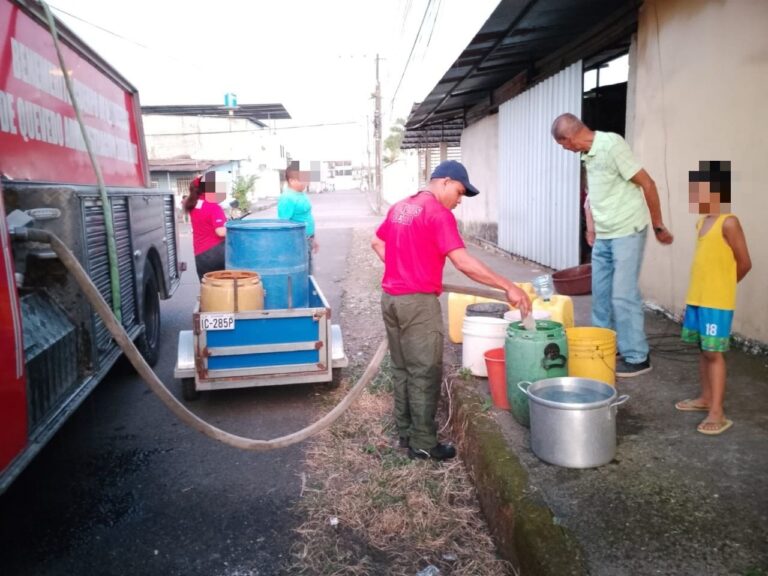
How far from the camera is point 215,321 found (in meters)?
→ 4.74

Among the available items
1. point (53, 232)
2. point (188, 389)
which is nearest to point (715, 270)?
point (53, 232)

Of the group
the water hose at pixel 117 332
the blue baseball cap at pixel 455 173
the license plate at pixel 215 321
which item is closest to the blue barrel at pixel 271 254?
the license plate at pixel 215 321

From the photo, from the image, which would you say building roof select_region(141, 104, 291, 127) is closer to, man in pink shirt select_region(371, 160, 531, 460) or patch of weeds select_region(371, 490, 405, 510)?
man in pink shirt select_region(371, 160, 531, 460)

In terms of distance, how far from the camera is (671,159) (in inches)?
236

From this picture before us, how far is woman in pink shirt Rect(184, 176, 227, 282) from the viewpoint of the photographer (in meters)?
6.50

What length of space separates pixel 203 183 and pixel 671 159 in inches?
179

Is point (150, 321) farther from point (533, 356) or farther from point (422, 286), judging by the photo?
point (533, 356)

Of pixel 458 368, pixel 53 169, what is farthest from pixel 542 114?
pixel 53 169

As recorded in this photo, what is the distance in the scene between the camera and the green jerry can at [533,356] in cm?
366

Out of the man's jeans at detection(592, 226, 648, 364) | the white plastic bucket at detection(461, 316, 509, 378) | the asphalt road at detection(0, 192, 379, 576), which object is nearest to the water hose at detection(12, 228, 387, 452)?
the asphalt road at detection(0, 192, 379, 576)

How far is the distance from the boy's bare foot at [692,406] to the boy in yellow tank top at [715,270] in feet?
0.82

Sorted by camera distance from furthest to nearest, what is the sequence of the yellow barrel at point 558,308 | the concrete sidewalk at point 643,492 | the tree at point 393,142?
the tree at point 393,142 → the yellow barrel at point 558,308 → the concrete sidewalk at point 643,492

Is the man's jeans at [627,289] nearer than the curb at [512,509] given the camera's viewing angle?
No

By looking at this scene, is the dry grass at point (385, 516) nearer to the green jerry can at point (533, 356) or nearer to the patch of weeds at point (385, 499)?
the patch of weeds at point (385, 499)
